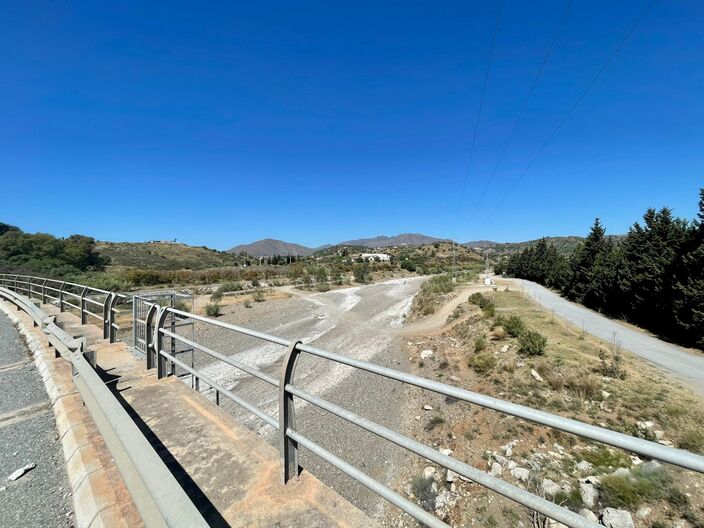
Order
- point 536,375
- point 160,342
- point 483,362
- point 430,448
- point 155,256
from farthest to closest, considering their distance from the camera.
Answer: point 155,256 < point 483,362 < point 536,375 < point 160,342 < point 430,448

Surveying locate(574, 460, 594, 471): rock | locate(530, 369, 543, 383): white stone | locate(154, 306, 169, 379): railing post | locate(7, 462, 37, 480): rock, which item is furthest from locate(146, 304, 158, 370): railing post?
locate(530, 369, 543, 383): white stone

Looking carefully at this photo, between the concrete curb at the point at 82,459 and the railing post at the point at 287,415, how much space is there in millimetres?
965

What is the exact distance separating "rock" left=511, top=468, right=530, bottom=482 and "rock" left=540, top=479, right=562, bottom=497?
0.96 ft

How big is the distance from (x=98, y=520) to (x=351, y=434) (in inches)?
274

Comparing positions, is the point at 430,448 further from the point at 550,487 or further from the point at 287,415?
the point at 550,487

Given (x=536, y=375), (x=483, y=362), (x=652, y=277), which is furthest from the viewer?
(x=652, y=277)

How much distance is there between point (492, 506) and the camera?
5.24 m

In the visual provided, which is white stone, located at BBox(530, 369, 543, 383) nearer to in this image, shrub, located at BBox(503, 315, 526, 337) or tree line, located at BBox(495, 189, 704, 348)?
shrub, located at BBox(503, 315, 526, 337)

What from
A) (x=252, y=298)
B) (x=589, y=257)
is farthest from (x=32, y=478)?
(x=589, y=257)

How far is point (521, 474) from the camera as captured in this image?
5.68 m

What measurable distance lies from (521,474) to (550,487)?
487mm

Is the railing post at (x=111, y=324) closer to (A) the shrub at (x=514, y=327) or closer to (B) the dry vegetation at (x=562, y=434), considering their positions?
(B) the dry vegetation at (x=562, y=434)

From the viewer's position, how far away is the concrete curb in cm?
197

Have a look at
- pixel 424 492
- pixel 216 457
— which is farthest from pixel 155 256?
pixel 216 457
